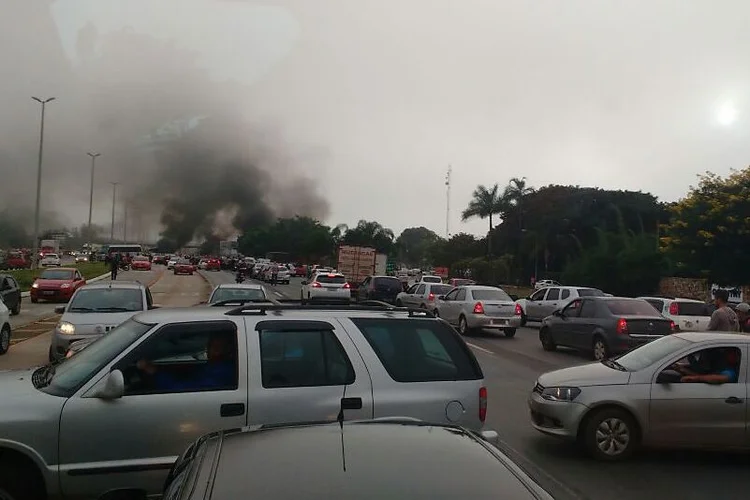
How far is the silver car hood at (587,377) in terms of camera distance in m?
7.39

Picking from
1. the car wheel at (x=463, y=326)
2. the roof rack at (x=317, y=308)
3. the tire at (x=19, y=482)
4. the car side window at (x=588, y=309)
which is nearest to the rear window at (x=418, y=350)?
the roof rack at (x=317, y=308)

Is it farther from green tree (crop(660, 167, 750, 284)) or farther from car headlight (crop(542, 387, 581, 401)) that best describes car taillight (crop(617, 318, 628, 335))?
green tree (crop(660, 167, 750, 284))

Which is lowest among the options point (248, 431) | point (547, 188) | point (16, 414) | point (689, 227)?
point (16, 414)

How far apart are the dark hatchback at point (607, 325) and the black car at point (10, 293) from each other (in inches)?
657

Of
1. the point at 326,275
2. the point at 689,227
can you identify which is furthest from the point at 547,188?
the point at 326,275

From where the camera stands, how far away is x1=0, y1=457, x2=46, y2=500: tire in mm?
4453

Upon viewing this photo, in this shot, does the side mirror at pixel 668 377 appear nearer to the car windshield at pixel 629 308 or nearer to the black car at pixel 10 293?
the car windshield at pixel 629 308

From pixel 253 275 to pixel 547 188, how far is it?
33.1 metres

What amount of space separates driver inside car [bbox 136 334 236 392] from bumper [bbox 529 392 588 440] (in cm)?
399

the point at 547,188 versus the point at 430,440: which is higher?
the point at 547,188

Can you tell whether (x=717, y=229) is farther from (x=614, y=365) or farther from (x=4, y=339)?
(x=4, y=339)

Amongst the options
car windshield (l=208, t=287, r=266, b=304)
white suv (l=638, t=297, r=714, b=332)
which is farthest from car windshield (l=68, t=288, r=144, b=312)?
white suv (l=638, t=297, r=714, b=332)

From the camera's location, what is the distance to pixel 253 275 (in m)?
65.2

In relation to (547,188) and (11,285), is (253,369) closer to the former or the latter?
→ (11,285)
